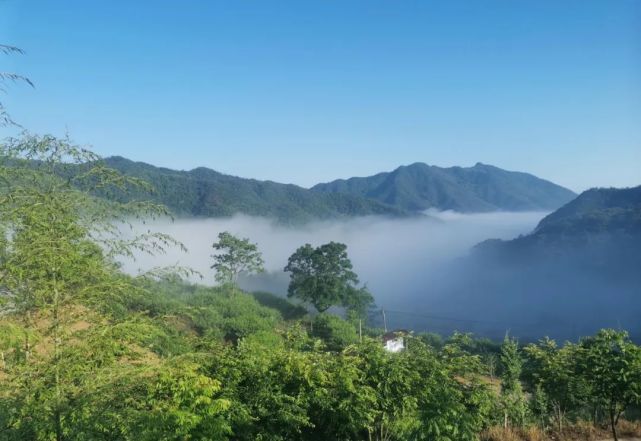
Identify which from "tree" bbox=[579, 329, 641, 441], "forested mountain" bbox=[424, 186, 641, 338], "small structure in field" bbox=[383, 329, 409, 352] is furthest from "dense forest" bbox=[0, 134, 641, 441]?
"forested mountain" bbox=[424, 186, 641, 338]

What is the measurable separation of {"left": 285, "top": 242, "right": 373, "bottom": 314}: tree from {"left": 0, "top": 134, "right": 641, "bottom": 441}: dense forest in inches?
1419

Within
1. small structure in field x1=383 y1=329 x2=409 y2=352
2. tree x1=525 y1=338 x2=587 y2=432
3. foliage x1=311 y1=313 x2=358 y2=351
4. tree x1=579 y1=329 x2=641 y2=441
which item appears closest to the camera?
tree x1=579 y1=329 x2=641 y2=441

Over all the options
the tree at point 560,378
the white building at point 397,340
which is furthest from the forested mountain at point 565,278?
the tree at point 560,378

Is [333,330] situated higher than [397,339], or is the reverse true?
[397,339]

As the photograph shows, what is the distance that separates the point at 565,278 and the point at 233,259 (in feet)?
365

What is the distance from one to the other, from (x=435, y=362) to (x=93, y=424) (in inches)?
237

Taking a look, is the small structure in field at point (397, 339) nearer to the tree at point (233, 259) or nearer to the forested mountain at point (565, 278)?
the tree at point (233, 259)

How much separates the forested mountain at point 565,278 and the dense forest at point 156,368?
258ft

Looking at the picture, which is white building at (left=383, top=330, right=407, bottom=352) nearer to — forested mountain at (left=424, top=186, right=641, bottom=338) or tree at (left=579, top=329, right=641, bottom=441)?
tree at (left=579, top=329, right=641, bottom=441)

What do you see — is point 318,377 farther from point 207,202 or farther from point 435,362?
point 207,202

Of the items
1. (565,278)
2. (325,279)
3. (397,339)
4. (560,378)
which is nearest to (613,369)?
(560,378)

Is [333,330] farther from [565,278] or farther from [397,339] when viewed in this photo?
[565,278]

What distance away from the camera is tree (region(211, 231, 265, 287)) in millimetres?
50656

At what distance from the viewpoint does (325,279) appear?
50.2 metres
